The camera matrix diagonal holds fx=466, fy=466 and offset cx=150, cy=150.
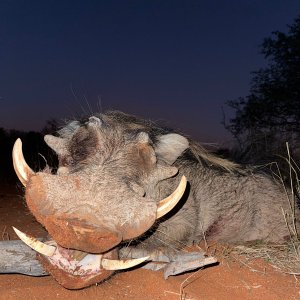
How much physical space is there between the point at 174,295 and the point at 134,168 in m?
0.91

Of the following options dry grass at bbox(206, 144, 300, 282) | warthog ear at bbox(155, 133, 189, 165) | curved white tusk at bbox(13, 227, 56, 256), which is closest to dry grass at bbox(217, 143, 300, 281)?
dry grass at bbox(206, 144, 300, 282)

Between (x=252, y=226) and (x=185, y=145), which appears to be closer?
(x=185, y=145)

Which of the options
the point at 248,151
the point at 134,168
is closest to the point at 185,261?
the point at 134,168

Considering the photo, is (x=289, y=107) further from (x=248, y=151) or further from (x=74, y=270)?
(x=74, y=270)

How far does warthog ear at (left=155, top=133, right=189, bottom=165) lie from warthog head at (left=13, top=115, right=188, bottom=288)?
0.40 meters

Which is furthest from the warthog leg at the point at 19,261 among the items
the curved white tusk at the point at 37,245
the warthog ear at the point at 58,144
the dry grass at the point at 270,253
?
the dry grass at the point at 270,253

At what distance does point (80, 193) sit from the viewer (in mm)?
2682

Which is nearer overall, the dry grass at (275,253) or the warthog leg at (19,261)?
the warthog leg at (19,261)

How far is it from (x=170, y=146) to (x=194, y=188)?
1.70ft

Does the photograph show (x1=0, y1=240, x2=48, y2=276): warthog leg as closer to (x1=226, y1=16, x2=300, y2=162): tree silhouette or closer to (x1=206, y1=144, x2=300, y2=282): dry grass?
(x1=206, y1=144, x2=300, y2=282): dry grass

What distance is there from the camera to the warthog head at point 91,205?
2.47 metres

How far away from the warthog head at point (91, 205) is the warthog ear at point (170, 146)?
401mm

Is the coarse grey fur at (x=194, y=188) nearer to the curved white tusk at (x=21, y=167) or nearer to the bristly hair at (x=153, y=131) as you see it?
the bristly hair at (x=153, y=131)

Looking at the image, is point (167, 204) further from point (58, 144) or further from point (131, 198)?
point (58, 144)
